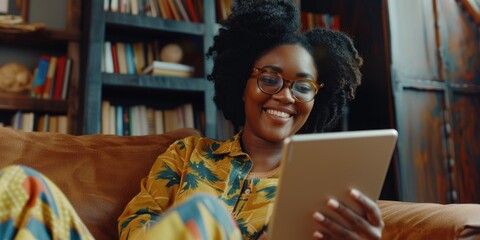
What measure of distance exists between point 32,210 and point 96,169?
576mm

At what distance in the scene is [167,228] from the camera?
53cm

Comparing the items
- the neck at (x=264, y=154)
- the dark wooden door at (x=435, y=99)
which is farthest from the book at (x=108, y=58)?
the dark wooden door at (x=435, y=99)

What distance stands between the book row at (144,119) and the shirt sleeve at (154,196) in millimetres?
1007

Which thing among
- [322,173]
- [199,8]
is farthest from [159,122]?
[322,173]

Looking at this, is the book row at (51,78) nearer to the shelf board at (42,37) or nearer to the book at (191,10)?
the shelf board at (42,37)

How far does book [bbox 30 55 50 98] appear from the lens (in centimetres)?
214

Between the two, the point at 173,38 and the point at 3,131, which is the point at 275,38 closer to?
the point at 3,131

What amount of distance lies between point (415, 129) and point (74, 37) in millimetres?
1638

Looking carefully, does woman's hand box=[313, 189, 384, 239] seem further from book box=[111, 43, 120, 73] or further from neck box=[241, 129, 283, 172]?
book box=[111, 43, 120, 73]

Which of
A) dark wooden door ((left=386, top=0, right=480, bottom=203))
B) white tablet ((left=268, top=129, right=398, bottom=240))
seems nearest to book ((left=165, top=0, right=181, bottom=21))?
dark wooden door ((left=386, top=0, right=480, bottom=203))

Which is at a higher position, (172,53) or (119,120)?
(172,53)

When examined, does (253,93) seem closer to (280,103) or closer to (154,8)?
(280,103)

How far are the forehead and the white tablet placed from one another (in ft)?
1.56

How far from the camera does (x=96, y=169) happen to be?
1227mm
